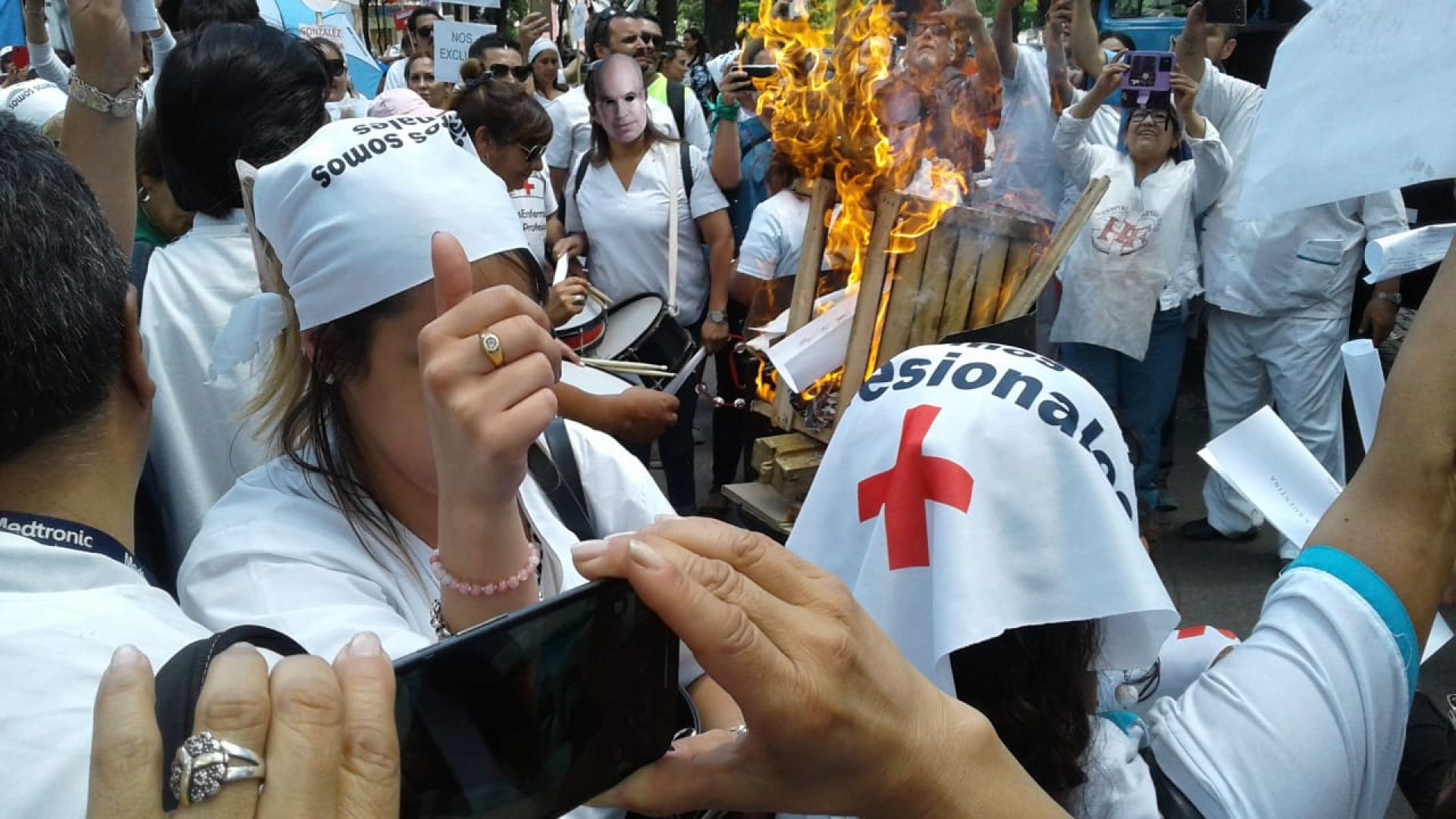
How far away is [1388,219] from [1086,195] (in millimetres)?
3111

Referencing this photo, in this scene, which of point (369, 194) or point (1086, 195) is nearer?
point (369, 194)

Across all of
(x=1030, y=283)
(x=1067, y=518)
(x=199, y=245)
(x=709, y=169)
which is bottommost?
(x=709, y=169)

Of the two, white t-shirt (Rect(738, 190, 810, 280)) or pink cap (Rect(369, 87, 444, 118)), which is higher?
pink cap (Rect(369, 87, 444, 118))

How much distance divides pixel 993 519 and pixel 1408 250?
1.00 metres

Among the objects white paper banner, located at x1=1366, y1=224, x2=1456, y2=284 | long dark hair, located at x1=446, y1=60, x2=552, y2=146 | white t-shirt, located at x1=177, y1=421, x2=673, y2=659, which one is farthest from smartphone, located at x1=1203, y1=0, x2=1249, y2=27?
white t-shirt, located at x1=177, y1=421, x2=673, y2=659

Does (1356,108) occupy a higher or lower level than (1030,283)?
higher

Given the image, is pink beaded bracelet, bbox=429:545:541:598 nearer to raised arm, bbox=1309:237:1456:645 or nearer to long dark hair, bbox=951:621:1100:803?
long dark hair, bbox=951:621:1100:803

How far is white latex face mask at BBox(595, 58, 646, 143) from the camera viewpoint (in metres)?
5.84

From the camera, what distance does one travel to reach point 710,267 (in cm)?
602

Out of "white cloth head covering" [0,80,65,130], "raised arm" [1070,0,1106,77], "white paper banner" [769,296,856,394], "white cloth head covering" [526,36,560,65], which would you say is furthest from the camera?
"white cloth head covering" [526,36,560,65]

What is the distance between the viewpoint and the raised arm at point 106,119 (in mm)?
2338

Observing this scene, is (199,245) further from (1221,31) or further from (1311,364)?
(1221,31)

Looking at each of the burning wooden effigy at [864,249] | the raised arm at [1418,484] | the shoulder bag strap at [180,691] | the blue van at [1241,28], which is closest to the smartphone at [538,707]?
the shoulder bag strap at [180,691]

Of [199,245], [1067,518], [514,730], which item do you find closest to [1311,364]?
[1067,518]
